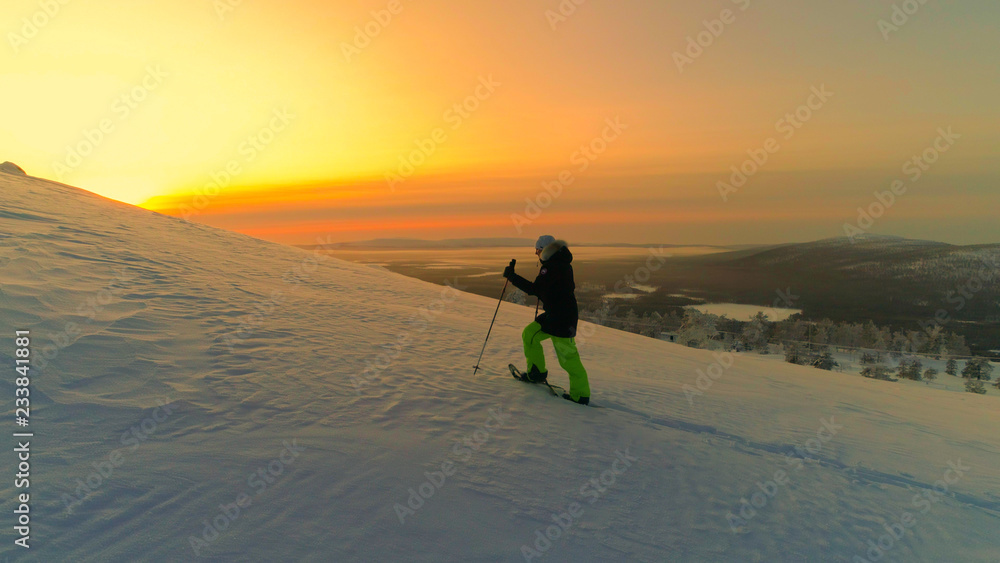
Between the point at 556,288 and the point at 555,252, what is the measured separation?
0.53 metres

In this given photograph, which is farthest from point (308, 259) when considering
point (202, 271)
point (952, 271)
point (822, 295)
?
point (952, 271)

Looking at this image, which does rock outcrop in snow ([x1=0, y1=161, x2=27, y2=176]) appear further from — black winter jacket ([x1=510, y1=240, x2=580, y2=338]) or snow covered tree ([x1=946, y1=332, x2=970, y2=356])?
snow covered tree ([x1=946, y1=332, x2=970, y2=356])

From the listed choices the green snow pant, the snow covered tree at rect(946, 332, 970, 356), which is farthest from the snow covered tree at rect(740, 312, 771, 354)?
the green snow pant

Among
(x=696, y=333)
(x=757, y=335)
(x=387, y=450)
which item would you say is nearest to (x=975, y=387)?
(x=696, y=333)

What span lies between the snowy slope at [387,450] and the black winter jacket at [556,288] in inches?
46.3

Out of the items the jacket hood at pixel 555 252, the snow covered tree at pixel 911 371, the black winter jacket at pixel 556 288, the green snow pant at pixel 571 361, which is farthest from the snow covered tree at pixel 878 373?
the jacket hood at pixel 555 252

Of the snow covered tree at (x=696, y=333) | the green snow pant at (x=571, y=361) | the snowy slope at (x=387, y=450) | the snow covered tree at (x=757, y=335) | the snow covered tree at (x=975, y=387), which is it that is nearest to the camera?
the snowy slope at (x=387, y=450)

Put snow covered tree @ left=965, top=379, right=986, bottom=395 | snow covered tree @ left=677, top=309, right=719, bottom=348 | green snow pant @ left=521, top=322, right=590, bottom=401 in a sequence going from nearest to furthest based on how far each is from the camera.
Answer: green snow pant @ left=521, top=322, right=590, bottom=401, snow covered tree @ left=965, top=379, right=986, bottom=395, snow covered tree @ left=677, top=309, right=719, bottom=348

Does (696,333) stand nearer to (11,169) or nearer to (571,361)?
(571,361)

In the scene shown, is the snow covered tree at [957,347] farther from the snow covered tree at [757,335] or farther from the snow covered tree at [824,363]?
the snow covered tree at [824,363]

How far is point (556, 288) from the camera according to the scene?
22.9 feet

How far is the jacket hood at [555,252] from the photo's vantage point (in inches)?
275

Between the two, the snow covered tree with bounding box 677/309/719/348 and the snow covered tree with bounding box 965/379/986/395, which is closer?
the snow covered tree with bounding box 965/379/986/395

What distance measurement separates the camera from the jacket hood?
698cm
